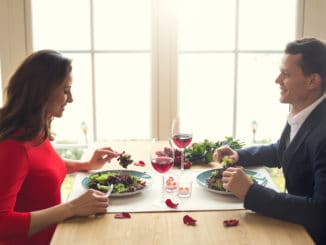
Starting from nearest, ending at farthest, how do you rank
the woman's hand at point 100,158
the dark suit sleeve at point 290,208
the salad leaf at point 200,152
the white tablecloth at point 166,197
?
the dark suit sleeve at point 290,208 → the white tablecloth at point 166,197 → the woman's hand at point 100,158 → the salad leaf at point 200,152

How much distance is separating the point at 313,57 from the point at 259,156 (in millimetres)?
482

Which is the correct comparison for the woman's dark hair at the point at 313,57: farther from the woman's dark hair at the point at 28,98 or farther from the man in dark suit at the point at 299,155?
the woman's dark hair at the point at 28,98

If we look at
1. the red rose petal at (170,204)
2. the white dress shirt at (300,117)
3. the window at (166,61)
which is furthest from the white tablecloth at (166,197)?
the window at (166,61)

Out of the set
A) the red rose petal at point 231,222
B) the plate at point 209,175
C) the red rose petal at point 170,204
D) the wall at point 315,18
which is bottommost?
the red rose petal at point 231,222

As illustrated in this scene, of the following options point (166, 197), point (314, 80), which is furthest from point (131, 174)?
point (314, 80)

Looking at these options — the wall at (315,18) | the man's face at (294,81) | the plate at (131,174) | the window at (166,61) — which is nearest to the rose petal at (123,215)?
the plate at (131,174)

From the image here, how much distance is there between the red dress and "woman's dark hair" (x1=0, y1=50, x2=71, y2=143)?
0.19 ft

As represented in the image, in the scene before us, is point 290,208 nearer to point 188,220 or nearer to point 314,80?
point 188,220

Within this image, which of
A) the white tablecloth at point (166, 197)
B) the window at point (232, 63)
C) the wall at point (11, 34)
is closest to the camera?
the white tablecloth at point (166, 197)

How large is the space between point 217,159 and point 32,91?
0.85 m

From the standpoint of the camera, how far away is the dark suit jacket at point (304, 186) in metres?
1.48

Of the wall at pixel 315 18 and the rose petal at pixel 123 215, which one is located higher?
the wall at pixel 315 18

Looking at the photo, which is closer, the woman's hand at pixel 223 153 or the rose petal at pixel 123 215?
the rose petal at pixel 123 215

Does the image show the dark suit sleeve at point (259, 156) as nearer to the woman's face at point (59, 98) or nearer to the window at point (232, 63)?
the woman's face at point (59, 98)
